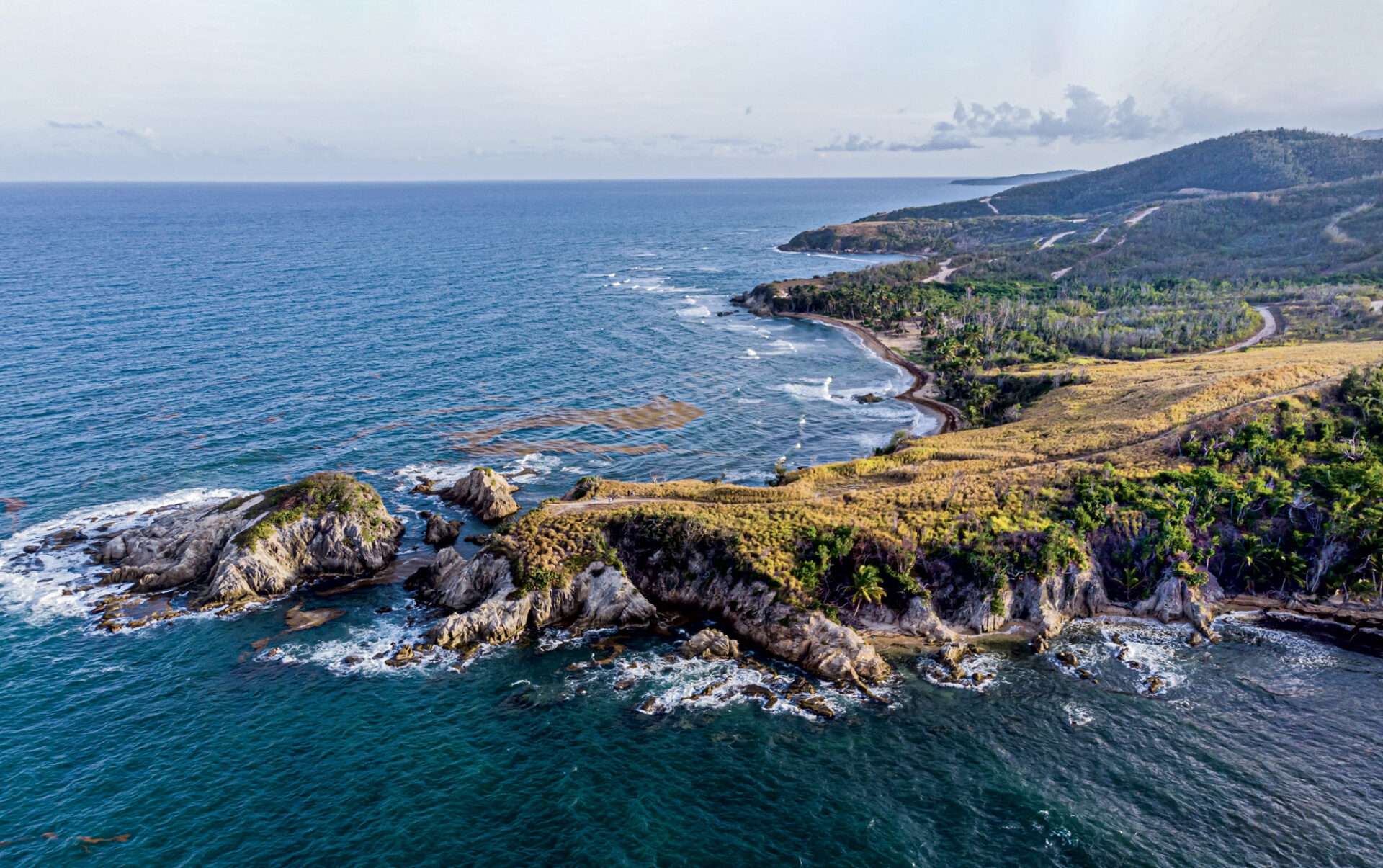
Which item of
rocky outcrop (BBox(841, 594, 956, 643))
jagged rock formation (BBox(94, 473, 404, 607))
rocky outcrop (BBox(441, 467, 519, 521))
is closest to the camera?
rocky outcrop (BBox(841, 594, 956, 643))

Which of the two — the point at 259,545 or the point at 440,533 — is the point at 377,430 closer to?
the point at 440,533

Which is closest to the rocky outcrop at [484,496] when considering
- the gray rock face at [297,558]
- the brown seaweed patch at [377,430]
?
the gray rock face at [297,558]

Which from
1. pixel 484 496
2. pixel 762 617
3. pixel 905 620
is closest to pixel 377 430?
pixel 484 496

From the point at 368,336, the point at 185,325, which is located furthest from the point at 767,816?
the point at 185,325

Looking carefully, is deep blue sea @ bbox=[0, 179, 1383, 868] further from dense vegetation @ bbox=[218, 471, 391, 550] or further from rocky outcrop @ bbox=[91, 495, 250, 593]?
dense vegetation @ bbox=[218, 471, 391, 550]

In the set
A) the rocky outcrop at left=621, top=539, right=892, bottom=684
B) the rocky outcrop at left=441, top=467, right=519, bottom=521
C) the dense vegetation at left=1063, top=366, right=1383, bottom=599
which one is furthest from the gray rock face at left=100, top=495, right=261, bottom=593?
the dense vegetation at left=1063, top=366, right=1383, bottom=599

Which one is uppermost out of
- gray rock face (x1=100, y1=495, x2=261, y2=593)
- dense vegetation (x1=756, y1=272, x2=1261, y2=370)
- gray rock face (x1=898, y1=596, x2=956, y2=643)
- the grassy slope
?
dense vegetation (x1=756, y1=272, x2=1261, y2=370)

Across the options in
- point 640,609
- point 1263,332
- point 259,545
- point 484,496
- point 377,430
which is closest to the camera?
point 640,609
